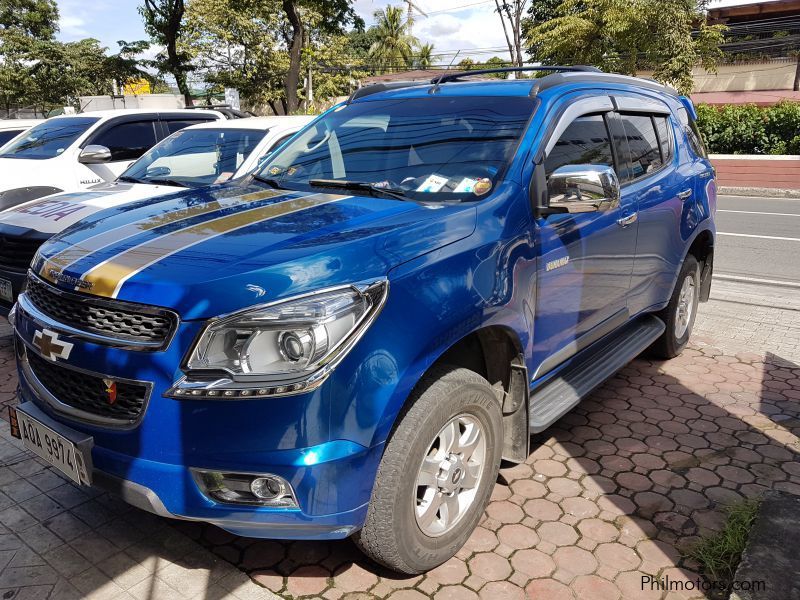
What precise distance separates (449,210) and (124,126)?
20.3 feet

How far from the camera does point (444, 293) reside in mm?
2465

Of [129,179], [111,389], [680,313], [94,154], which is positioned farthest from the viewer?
[94,154]

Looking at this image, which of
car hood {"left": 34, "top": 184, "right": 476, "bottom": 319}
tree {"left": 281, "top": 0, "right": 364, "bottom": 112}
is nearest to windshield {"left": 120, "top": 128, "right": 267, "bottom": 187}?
car hood {"left": 34, "top": 184, "right": 476, "bottom": 319}

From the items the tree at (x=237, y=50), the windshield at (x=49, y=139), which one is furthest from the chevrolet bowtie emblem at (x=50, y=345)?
the tree at (x=237, y=50)

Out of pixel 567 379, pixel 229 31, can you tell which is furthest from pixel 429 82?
pixel 229 31

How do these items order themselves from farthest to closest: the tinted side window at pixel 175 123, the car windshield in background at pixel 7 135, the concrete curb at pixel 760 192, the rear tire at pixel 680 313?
the concrete curb at pixel 760 192 < the car windshield in background at pixel 7 135 < the tinted side window at pixel 175 123 < the rear tire at pixel 680 313

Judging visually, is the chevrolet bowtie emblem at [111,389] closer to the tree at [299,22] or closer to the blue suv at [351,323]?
the blue suv at [351,323]

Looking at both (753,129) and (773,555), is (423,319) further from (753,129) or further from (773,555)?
(753,129)

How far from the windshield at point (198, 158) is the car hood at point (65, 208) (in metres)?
0.35

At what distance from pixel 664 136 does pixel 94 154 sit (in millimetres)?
5453

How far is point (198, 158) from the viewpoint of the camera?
641 centimetres

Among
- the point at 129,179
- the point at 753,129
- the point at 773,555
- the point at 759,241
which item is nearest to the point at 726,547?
the point at 773,555

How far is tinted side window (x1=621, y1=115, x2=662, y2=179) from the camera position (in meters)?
4.08

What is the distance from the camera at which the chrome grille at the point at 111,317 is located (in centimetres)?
221
